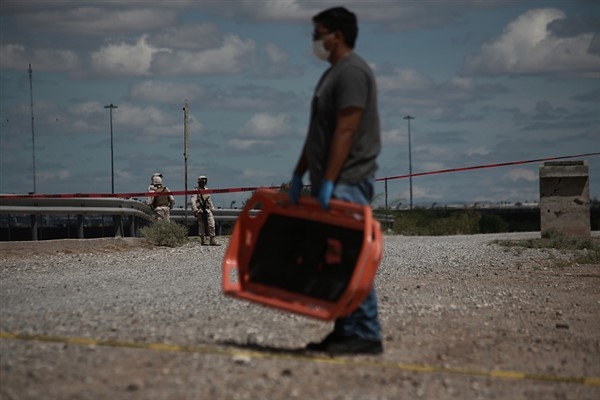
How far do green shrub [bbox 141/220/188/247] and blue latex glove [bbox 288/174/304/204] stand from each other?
19.7 metres

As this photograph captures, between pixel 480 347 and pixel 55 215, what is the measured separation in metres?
17.7

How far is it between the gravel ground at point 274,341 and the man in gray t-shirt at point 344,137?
0.72 ft

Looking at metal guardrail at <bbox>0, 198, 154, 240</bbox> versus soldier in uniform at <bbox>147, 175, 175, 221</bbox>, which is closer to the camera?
metal guardrail at <bbox>0, 198, 154, 240</bbox>

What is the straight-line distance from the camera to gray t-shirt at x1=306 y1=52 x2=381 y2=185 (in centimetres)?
884

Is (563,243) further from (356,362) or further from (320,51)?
(356,362)

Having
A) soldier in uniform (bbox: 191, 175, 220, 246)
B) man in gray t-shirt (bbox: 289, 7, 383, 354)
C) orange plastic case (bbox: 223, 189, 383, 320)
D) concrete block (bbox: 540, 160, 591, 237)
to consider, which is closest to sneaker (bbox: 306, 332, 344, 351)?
man in gray t-shirt (bbox: 289, 7, 383, 354)

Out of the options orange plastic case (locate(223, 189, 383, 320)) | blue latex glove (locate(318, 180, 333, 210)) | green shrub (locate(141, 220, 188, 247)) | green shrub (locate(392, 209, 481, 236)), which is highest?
blue latex glove (locate(318, 180, 333, 210))

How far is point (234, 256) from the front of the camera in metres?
9.53

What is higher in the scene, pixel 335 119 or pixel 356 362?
pixel 335 119

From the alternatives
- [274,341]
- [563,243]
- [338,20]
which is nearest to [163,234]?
[563,243]

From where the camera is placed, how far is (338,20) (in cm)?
911

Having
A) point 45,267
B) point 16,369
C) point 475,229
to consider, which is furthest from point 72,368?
point 475,229

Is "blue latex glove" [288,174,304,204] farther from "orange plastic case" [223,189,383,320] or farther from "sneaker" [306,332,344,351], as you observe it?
"sneaker" [306,332,344,351]

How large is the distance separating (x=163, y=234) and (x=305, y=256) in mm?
19897
